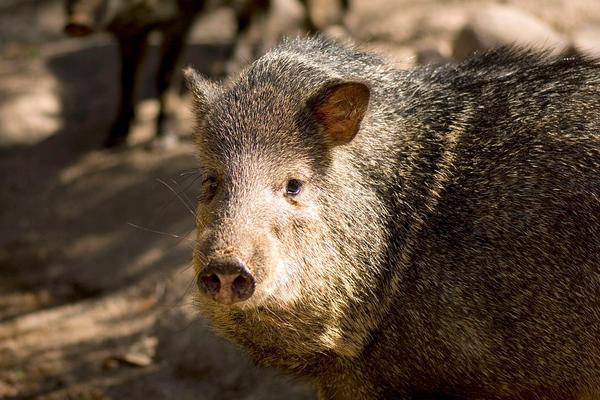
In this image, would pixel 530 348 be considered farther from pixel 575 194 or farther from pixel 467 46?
pixel 467 46

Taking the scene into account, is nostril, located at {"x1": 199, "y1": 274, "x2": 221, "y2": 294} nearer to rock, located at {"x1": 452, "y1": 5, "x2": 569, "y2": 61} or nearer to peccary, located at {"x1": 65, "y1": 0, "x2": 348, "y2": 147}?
rock, located at {"x1": 452, "y1": 5, "x2": 569, "y2": 61}

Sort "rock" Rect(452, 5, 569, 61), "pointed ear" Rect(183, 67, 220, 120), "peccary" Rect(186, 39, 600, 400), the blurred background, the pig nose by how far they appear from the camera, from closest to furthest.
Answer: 1. the pig nose
2. "peccary" Rect(186, 39, 600, 400)
3. "pointed ear" Rect(183, 67, 220, 120)
4. the blurred background
5. "rock" Rect(452, 5, 569, 61)

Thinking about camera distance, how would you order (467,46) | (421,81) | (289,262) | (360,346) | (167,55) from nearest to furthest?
(289,262)
(360,346)
(421,81)
(467,46)
(167,55)

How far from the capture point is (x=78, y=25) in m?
7.17

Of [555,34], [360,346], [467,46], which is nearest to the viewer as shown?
[360,346]

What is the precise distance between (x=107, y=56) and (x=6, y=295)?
3.32m

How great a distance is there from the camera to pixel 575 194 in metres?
3.31

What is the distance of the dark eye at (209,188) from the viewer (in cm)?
339

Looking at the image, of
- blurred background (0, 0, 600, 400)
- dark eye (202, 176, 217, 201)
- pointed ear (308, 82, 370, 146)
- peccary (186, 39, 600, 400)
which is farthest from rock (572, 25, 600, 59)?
dark eye (202, 176, 217, 201)

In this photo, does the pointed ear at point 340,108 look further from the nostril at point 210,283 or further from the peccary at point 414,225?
the nostril at point 210,283

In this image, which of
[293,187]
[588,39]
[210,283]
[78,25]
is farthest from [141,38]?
[210,283]

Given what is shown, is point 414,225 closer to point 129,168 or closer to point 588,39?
point 588,39

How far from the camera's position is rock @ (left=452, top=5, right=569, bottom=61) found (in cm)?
615

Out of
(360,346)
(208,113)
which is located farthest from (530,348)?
(208,113)
